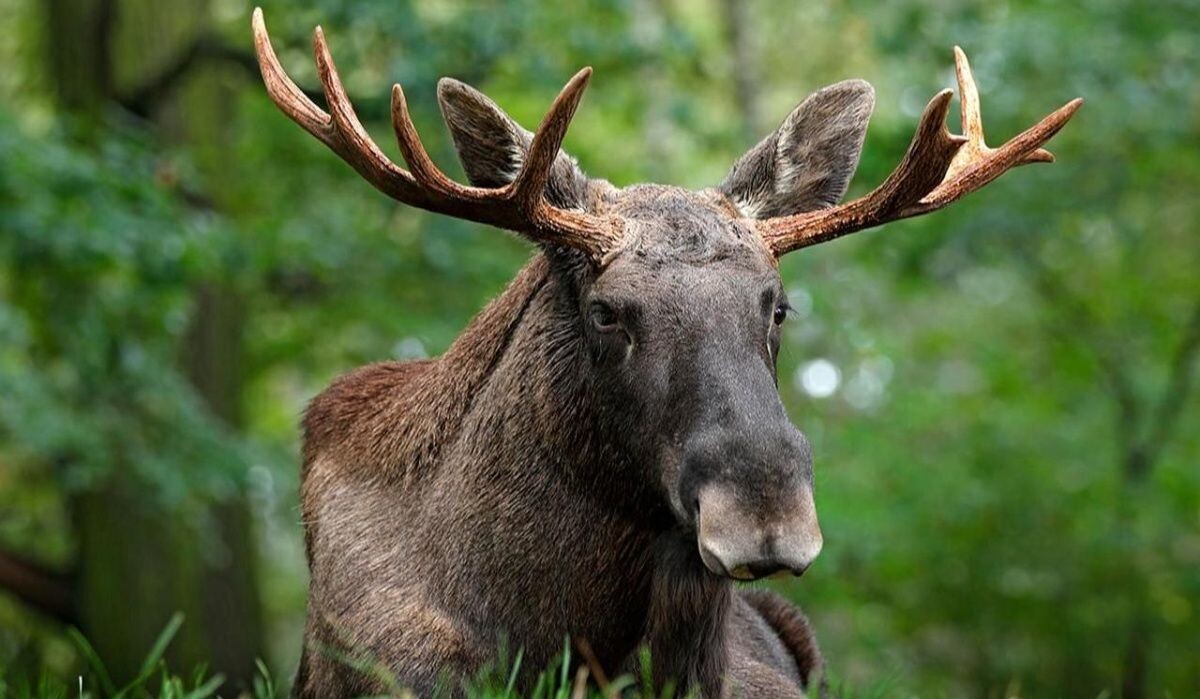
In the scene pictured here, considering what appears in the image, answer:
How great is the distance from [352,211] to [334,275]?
77 centimetres

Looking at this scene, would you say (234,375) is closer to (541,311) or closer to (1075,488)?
(1075,488)

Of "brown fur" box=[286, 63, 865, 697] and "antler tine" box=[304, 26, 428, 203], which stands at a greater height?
"antler tine" box=[304, 26, 428, 203]

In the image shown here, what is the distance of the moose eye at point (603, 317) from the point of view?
4.61m

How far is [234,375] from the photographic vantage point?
1440 centimetres

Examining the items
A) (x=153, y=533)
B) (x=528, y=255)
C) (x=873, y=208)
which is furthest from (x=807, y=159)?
(x=528, y=255)

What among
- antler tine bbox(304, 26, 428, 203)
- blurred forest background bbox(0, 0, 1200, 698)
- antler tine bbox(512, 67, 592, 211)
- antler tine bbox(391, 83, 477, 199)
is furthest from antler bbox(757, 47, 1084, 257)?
blurred forest background bbox(0, 0, 1200, 698)

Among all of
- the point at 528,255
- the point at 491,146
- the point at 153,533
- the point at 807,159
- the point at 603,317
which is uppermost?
the point at 807,159

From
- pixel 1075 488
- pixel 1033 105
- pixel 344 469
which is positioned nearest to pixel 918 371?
pixel 1075 488

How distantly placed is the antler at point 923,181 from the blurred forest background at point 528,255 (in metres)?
4.38

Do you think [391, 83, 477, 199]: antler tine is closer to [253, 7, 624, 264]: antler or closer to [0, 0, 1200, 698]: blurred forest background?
[253, 7, 624, 264]: antler

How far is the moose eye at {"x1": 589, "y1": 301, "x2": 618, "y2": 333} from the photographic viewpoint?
4613mm

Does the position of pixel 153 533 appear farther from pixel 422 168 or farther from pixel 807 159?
pixel 422 168

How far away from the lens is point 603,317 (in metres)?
4.64

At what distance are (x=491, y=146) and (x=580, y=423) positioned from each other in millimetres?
926
